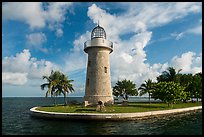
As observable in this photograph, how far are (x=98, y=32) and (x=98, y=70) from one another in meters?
7.02

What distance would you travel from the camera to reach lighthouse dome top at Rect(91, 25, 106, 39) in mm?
43625

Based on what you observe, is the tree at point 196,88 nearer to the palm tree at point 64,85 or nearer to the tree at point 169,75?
the tree at point 169,75

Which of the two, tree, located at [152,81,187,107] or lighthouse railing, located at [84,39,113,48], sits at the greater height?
lighthouse railing, located at [84,39,113,48]

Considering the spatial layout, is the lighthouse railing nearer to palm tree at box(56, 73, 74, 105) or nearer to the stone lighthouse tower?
the stone lighthouse tower

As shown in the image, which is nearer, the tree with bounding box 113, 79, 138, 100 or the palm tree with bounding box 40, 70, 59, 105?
the palm tree with bounding box 40, 70, 59, 105

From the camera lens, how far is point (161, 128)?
24.1m

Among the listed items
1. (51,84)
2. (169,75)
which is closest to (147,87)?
(169,75)

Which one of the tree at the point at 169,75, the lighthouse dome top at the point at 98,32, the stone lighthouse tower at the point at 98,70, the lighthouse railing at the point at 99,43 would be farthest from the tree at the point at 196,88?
the lighthouse dome top at the point at 98,32

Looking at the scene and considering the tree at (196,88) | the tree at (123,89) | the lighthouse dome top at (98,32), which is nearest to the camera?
the lighthouse dome top at (98,32)

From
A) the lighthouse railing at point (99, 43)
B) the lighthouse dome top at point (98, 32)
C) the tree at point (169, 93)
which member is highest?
the lighthouse dome top at point (98, 32)

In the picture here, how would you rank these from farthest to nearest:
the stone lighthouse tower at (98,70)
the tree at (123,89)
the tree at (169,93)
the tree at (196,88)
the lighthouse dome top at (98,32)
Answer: the tree at (123,89) < the tree at (196,88) < the lighthouse dome top at (98,32) < the tree at (169,93) < the stone lighthouse tower at (98,70)

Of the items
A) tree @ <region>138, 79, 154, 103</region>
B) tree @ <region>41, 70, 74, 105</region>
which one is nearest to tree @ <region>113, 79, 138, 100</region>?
tree @ <region>138, 79, 154, 103</region>

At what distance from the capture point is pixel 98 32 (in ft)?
143

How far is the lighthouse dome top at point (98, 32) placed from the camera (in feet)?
143
